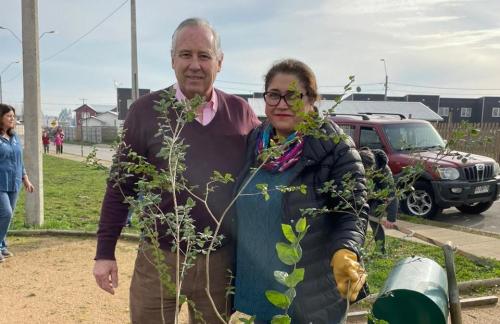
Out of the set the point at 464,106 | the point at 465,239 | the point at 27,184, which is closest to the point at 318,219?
the point at 27,184

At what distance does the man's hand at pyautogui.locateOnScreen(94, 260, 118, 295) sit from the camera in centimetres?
224

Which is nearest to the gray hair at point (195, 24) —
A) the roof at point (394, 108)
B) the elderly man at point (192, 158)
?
the elderly man at point (192, 158)

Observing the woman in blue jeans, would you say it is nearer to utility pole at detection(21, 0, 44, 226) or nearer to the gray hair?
utility pole at detection(21, 0, 44, 226)

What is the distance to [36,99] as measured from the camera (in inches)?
257

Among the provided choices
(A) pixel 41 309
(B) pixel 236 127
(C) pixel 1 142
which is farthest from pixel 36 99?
(B) pixel 236 127

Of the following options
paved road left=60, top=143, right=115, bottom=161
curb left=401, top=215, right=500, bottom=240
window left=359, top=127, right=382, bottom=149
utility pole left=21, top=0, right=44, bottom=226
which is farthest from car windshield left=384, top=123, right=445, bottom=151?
utility pole left=21, top=0, right=44, bottom=226

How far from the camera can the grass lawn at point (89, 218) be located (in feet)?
6.51

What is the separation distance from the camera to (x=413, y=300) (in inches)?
90.8

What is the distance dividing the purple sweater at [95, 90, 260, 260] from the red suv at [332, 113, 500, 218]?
5861 millimetres

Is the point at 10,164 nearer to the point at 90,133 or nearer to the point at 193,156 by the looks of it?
the point at 193,156

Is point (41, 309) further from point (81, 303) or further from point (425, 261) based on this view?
point (425, 261)

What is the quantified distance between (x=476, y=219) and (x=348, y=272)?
806cm

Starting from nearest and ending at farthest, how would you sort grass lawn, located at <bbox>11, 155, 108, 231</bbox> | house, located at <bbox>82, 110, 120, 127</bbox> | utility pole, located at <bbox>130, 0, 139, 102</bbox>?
grass lawn, located at <bbox>11, 155, 108, 231</bbox> < utility pole, located at <bbox>130, 0, 139, 102</bbox> < house, located at <bbox>82, 110, 120, 127</bbox>

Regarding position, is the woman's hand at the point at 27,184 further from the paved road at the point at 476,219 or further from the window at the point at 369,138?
the paved road at the point at 476,219
